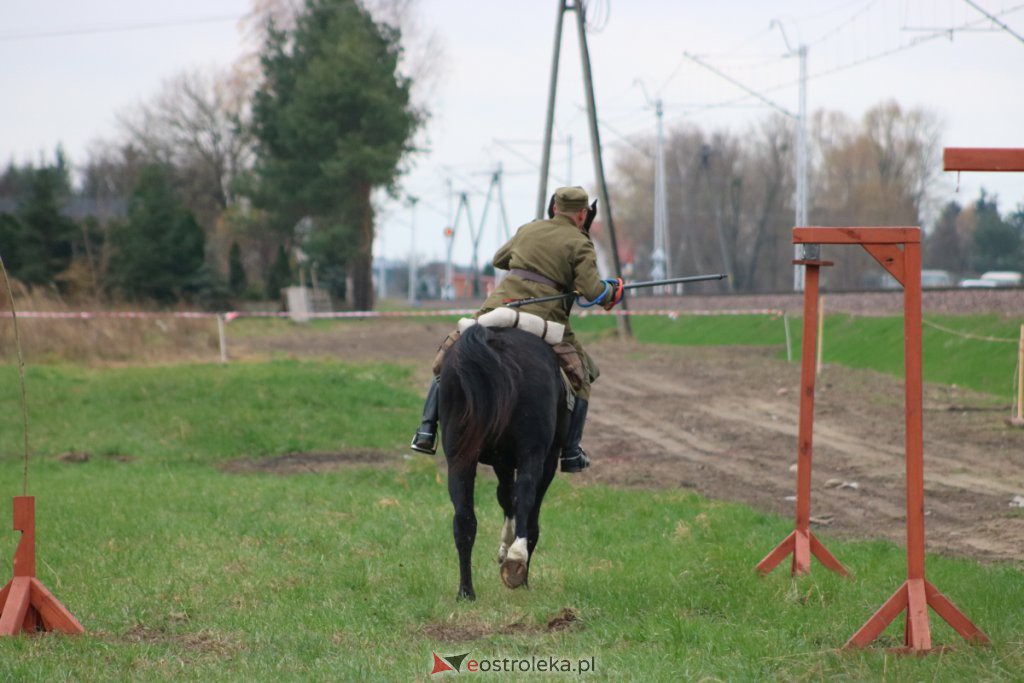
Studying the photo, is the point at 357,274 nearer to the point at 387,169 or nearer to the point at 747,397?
the point at 387,169

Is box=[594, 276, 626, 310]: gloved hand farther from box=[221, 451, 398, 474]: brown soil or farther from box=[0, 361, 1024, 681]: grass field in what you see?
box=[221, 451, 398, 474]: brown soil

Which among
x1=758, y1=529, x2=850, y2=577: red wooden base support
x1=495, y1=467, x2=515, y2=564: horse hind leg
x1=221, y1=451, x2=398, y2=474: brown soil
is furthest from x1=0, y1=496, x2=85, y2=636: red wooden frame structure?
x1=221, y1=451, x2=398, y2=474: brown soil

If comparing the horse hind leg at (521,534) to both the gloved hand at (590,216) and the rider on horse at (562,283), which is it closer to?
the rider on horse at (562,283)

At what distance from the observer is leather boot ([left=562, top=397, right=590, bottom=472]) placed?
8.06m

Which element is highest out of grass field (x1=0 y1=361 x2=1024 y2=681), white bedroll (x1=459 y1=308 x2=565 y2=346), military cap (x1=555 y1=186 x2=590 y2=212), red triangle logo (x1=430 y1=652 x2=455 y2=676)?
military cap (x1=555 y1=186 x2=590 y2=212)

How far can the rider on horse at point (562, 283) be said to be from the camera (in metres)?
7.86

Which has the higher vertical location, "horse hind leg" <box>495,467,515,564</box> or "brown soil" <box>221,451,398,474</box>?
"horse hind leg" <box>495,467,515,564</box>

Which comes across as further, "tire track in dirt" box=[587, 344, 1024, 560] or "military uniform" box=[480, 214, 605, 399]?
"tire track in dirt" box=[587, 344, 1024, 560]

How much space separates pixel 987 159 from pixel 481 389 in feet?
9.61

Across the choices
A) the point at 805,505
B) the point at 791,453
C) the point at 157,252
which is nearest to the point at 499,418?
the point at 805,505

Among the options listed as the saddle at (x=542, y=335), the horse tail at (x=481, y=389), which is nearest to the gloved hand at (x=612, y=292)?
the saddle at (x=542, y=335)

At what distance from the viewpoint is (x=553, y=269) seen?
802cm

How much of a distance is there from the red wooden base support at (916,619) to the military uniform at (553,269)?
95.7 inches

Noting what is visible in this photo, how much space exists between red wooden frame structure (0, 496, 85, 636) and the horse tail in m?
2.31
